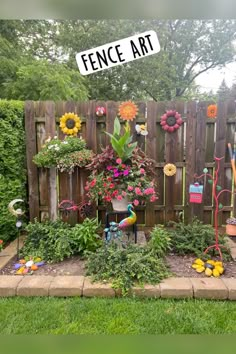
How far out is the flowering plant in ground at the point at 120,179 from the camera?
2396mm

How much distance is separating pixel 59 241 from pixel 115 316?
0.91m

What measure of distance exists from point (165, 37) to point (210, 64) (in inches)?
118

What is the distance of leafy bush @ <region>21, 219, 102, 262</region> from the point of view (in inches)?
88.3

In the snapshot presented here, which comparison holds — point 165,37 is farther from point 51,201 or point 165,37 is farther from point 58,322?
point 58,322

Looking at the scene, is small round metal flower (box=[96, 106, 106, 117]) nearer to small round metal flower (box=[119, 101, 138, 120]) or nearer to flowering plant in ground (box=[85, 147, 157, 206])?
small round metal flower (box=[119, 101, 138, 120])

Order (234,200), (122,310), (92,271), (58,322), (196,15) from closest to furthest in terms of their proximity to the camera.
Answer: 1. (196,15)
2. (58,322)
3. (122,310)
4. (92,271)
5. (234,200)

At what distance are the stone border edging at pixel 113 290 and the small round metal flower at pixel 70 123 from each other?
4.91 feet

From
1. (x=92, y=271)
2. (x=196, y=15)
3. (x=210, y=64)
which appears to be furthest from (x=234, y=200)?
(x=210, y=64)

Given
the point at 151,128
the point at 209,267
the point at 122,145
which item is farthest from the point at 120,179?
the point at 209,267

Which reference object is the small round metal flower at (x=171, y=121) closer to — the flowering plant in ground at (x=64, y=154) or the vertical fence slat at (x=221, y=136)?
the vertical fence slat at (x=221, y=136)

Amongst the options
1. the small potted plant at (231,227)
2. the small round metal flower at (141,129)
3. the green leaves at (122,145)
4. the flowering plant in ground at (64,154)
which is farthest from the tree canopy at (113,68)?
the small potted plant at (231,227)

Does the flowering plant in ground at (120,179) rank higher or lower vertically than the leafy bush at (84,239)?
higher

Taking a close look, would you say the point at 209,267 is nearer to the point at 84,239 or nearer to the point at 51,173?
the point at 84,239

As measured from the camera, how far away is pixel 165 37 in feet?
38.8
